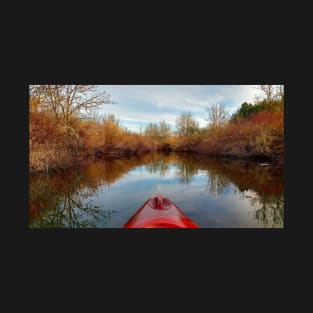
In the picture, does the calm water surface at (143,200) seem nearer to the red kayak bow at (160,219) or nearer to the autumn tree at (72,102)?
the red kayak bow at (160,219)

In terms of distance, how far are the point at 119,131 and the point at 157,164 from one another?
2910 millimetres

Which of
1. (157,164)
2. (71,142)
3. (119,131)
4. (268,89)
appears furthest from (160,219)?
(119,131)

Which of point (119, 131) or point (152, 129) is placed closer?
point (152, 129)

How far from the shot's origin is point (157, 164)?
9023 millimetres

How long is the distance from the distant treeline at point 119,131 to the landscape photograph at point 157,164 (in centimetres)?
4

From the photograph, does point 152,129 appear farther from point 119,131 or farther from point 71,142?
point 119,131

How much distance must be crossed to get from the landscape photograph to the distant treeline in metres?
0.04

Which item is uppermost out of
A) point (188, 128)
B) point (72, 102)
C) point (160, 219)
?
point (72, 102)

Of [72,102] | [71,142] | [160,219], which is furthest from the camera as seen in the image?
[71,142]

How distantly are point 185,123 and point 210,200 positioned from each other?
4.31 m

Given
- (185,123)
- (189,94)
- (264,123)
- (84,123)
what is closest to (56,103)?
(84,123)

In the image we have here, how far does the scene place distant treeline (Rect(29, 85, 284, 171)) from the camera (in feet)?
14.6

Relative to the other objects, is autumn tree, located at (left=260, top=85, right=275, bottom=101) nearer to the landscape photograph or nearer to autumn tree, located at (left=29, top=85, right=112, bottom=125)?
the landscape photograph

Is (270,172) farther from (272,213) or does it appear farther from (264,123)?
(272,213)
